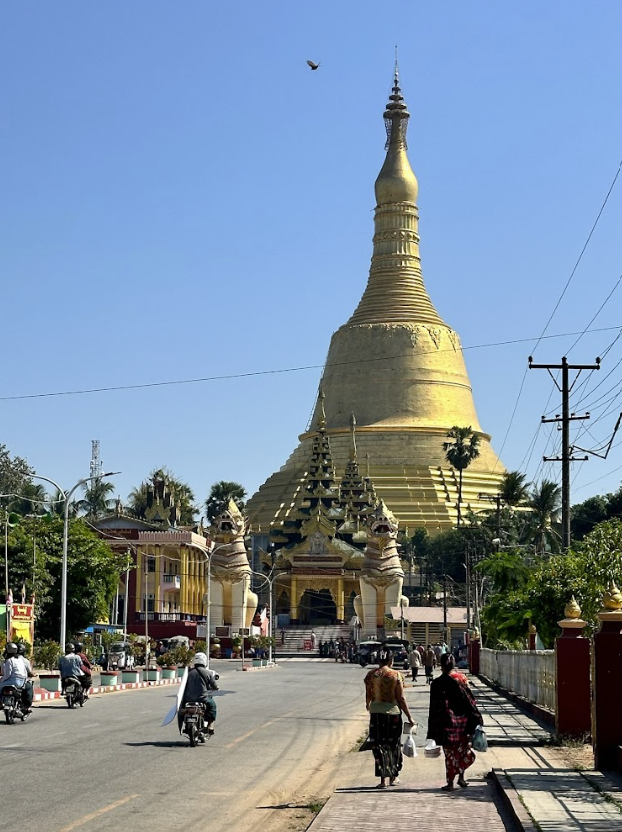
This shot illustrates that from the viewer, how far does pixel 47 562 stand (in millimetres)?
57781

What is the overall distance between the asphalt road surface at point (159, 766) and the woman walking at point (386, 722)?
0.71 metres

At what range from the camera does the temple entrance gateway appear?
10150 cm

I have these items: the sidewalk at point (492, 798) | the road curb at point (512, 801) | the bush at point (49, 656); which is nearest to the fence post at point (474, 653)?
the bush at point (49, 656)

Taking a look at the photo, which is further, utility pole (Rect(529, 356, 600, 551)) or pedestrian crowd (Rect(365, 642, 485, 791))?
utility pole (Rect(529, 356, 600, 551))

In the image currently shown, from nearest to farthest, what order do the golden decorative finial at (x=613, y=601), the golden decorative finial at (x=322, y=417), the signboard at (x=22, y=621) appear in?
the golden decorative finial at (x=613, y=601) < the signboard at (x=22, y=621) < the golden decorative finial at (x=322, y=417)

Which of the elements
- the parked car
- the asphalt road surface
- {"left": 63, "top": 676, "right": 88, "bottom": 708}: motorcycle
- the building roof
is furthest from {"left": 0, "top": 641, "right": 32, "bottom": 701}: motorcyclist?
the building roof

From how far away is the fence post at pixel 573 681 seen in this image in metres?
20.6

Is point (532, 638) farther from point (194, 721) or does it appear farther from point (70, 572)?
point (70, 572)

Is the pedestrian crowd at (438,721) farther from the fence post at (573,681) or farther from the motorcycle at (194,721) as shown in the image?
the fence post at (573,681)

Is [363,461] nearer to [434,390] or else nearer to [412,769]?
[434,390]

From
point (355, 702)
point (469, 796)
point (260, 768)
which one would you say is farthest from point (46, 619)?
point (469, 796)

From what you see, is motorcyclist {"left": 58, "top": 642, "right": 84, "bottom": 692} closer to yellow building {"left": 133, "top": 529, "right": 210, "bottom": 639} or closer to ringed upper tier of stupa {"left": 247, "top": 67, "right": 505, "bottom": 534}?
yellow building {"left": 133, "top": 529, "right": 210, "bottom": 639}

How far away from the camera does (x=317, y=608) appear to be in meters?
102

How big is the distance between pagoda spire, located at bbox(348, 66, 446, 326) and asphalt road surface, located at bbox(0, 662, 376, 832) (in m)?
80.5
